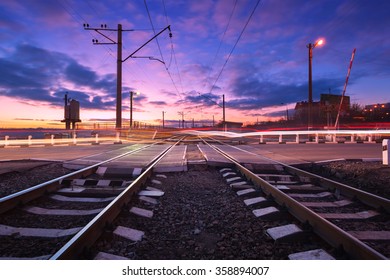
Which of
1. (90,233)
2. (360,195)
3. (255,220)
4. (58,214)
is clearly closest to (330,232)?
(255,220)

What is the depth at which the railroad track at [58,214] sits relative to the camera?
129 inches

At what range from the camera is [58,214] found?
15.1 feet

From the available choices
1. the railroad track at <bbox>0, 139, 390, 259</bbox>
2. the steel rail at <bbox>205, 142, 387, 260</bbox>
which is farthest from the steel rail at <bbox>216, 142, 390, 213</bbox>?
the steel rail at <bbox>205, 142, 387, 260</bbox>

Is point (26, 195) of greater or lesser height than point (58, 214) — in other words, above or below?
above

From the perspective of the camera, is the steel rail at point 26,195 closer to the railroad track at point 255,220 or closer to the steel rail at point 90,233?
the railroad track at point 255,220

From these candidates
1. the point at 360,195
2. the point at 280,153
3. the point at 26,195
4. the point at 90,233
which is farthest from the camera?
the point at 280,153

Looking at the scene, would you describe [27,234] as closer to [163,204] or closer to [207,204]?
[163,204]

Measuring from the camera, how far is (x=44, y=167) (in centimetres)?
909

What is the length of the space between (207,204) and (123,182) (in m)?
2.52

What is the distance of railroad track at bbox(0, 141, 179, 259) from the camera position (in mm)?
3285

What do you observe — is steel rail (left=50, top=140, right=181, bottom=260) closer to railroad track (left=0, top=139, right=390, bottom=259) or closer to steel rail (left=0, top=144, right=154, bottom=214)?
railroad track (left=0, top=139, right=390, bottom=259)

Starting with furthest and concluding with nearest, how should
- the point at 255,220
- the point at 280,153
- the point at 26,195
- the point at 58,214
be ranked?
1. the point at 280,153
2. the point at 26,195
3. the point at 58,214
4. the point at 255,220

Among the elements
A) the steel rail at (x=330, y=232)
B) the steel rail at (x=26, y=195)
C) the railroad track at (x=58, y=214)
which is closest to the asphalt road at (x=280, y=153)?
the steel rail at (x=26, y=195)

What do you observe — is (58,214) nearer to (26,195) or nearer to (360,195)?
(26,195)
